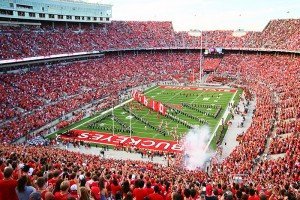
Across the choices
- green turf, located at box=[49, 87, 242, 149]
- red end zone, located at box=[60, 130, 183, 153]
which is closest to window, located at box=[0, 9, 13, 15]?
green turf, located at box=[49, 87, 242, 149]

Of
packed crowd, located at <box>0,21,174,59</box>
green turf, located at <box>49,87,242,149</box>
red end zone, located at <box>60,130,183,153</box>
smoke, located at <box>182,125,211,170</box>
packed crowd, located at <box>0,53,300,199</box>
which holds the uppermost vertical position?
packed crowd, located at <box>0,21,174,59</box>

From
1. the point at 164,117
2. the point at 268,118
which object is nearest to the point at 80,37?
the point at 164,117

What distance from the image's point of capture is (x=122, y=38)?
233 ft

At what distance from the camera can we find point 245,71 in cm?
6122

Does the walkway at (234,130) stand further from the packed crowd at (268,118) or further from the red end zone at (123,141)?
the red end zone at (123,141)

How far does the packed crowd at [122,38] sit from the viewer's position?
50562 mm

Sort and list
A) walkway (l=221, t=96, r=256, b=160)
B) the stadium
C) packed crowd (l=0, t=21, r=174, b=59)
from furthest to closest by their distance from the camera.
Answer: packed crowd (l=0, t=21, r=174, b=59) < walkway (l=221, t=96, r=256, b=160) < the stadium

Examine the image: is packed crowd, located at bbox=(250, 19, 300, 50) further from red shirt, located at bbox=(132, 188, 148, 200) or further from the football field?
red shirt, located at bbox=(132, 188, 148, 200)

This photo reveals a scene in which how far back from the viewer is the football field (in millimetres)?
34656

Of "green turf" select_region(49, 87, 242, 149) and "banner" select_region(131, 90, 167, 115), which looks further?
"banner" select_region(131, 90, 167, 115)

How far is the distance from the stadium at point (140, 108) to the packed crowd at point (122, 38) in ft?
0.84

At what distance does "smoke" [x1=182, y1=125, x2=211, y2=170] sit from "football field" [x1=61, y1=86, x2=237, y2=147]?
0.74 m

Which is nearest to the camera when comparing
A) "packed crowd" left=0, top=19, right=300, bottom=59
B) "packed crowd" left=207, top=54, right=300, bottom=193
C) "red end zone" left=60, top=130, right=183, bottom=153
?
"packed crowd" left=207, top=54, right=300, bottom=193

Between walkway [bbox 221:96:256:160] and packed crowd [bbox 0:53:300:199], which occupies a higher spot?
packed crowd [bbox 0:53:300:199]
